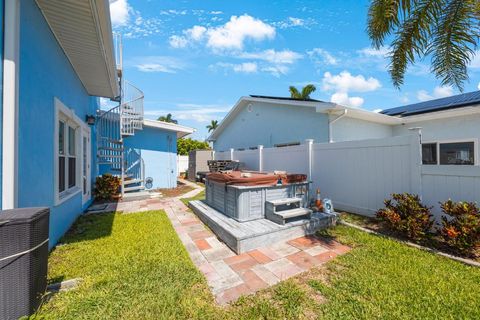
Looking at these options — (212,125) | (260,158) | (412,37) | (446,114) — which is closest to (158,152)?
(260,158)

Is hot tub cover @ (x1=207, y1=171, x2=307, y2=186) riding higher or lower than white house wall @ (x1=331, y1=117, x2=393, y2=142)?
lower

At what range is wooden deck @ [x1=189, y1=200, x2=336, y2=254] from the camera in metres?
3.64

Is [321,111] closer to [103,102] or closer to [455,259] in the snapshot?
[455,259]

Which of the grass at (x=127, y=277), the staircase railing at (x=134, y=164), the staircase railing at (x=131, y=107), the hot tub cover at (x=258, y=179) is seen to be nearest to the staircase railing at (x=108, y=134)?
the staircase railing at (x=131, y=107)

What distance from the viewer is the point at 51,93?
3840 millimetres

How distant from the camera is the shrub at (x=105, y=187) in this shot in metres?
8.03

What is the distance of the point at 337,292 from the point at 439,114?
919 cm

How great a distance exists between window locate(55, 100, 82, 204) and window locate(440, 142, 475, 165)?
12.1 metres

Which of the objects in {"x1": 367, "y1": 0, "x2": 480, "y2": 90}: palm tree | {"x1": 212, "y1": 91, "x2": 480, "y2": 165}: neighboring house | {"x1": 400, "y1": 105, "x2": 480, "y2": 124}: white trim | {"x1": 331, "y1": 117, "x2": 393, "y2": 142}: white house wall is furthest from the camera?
{"x1": 331, "y1": 117, "x2": 393, "y2": 142}: white house wall

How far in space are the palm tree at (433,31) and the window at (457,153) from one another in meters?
5.60

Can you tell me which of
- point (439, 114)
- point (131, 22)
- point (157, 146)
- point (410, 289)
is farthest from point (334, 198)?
point (157, 146)

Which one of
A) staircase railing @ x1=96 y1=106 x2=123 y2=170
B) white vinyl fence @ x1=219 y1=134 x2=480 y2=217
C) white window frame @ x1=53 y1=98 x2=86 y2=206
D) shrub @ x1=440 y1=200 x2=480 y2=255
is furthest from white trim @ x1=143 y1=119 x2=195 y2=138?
shrub @ x1=440 y1=200 x2=480 y2=255

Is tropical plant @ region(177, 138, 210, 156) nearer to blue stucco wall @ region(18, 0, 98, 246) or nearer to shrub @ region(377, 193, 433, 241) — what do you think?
blue stucco wall @ region(18, 0, 98, 246)

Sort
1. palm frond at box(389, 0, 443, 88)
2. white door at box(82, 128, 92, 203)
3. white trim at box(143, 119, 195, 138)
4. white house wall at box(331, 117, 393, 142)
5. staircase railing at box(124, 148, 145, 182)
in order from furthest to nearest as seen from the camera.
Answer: white trim at box(143, 119, 195, 138), staircase railing at box(124, 148, 145, 182), white house wall at box(331, 117, 393, 142), white door at box(82, 128, 92, 203), palm frond at box(389, 0, 443, 88)
